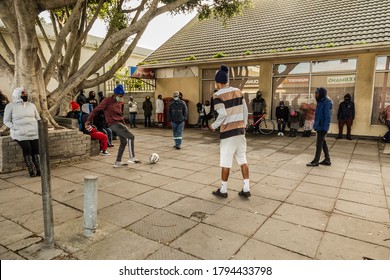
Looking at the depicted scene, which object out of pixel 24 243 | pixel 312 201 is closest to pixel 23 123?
pixel 24 243

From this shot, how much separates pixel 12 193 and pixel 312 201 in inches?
198

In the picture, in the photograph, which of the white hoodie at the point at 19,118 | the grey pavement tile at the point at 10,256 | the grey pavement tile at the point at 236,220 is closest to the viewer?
the grey pavement tile at the point at 10,256

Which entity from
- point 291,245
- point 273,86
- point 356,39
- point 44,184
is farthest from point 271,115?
point 44,184

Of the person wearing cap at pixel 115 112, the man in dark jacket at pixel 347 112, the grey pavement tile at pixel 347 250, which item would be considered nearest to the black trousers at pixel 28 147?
the person wearing cap at pixel 115 112

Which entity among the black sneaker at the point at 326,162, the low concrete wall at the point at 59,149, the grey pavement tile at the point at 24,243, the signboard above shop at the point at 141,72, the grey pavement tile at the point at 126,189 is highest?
the signboard above shop at the point at 141,72

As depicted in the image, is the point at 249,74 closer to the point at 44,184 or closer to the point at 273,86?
the point at 273,86

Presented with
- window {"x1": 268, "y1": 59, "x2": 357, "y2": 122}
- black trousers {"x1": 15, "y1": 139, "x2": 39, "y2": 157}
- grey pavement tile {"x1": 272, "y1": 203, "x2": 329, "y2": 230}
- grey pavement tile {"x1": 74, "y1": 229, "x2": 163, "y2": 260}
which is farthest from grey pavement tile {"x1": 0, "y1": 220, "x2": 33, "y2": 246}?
window {"x1": 268, "y1": 59, "x2": 357, "y2": 122}

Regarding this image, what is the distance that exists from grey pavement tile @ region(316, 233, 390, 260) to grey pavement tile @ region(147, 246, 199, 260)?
1.39 m

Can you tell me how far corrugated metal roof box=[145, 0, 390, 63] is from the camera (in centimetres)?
1047

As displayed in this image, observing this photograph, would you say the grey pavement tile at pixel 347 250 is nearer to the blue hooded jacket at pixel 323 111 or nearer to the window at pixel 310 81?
the blue hooded jacket at pixel 323 111

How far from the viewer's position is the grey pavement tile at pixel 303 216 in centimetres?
366

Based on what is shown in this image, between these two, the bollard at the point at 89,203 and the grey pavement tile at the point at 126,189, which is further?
the grey pavement tile at the point at 126,189

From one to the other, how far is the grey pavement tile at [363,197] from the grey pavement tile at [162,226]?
9.05 feet

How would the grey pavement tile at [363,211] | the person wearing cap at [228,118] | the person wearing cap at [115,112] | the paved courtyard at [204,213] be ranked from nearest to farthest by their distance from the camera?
the paved courtyard at [204,213] < the grey pavement tile at [363,211] < the person wearing cap at [228,118] < the person wearing cap at [115,112]
